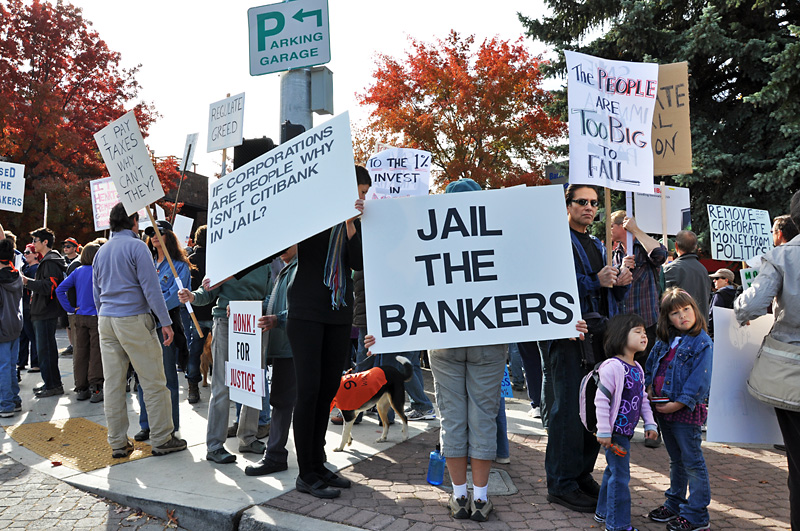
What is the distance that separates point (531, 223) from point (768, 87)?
40.6 feet

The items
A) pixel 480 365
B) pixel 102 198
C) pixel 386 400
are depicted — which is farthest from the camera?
pixel 102 198

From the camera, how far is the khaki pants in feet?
16.7

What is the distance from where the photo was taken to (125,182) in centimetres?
539

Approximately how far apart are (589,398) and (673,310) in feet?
2.63

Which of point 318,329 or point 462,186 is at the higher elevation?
point 462,186

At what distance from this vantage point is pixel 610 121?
4.36m

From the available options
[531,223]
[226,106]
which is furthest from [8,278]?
[531,223]

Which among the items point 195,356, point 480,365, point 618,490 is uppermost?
point 480,365

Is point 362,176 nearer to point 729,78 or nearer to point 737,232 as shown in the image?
point 737,232

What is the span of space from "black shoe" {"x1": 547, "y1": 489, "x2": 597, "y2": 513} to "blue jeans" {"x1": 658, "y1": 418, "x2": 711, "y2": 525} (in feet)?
1.47

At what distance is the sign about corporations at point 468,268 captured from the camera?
12.1 feet

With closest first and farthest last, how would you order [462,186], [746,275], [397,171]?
[462,186]
[746,275]
[397,171]

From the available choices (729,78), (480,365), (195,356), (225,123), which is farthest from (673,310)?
(729,78)

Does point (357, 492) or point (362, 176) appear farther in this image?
point (362, 176)
